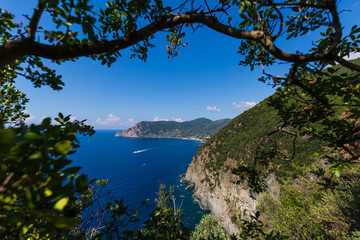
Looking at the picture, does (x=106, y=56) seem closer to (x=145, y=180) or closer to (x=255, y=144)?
(x=255, y=144)

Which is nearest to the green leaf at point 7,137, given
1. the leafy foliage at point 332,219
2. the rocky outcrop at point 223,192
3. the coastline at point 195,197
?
the leafy foliage at point 332,219

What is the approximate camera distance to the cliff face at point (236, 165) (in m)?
42.6

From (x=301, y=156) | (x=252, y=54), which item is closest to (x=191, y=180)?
(x=301, y=156)

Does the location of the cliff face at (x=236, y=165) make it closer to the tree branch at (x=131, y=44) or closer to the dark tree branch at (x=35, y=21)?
the tree branch at (x=131, y=44)

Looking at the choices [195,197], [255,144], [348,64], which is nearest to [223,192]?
[195,197]

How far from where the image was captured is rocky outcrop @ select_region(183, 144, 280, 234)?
42844 millimetres

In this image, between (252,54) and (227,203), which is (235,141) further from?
(252,54)

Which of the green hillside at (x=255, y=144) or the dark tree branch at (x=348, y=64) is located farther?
the green hillside at (x=255, y=144)

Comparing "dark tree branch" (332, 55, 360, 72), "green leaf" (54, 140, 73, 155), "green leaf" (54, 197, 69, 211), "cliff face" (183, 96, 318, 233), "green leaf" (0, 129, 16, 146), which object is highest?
"dark tree branch" (332, 55, 360, 72)

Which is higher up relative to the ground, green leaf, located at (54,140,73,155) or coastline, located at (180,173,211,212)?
green leaf, located at (54,140,73,155)

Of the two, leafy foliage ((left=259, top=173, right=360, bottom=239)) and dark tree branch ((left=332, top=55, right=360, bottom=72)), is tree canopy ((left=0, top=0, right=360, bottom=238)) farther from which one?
leafy foliage ((left=259, top=173, right=360, bottom=239))

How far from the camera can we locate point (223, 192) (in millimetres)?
53594

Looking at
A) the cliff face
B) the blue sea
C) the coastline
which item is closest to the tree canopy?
the cliff face

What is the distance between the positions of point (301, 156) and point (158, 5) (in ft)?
177
